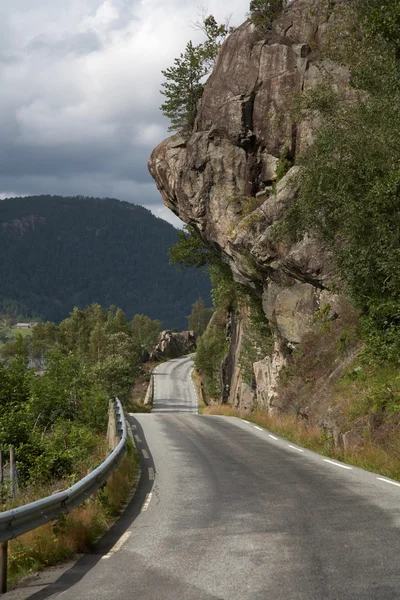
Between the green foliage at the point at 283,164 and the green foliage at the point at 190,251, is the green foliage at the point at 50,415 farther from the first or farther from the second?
the green foliage at the point at 283,164

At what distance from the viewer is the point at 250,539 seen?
302 inches

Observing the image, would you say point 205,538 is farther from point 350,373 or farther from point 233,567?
point 350,373

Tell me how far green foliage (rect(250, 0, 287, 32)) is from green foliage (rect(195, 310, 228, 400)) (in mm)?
31983

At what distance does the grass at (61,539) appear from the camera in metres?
7.05

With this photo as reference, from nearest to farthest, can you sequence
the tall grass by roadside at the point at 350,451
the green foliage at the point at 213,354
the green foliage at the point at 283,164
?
the tall grass by roadside at the point at 350,451 → the green foliage at the point at 283,164 → the green foliage at the point at 213,354

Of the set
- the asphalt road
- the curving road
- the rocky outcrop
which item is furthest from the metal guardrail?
the rocky outcrop

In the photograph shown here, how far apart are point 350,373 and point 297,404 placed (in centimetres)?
515

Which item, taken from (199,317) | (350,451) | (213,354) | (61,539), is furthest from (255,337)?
(199,317)

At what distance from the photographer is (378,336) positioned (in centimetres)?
2038

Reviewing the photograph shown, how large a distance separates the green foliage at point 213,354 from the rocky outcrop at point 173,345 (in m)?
57.3

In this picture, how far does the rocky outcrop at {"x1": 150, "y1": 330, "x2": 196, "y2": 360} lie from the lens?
136375 mm

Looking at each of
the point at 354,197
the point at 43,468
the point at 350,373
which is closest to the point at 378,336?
the point at 350,373

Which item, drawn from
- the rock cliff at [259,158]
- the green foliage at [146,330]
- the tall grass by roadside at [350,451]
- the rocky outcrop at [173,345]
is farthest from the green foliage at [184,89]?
the green foliage at [146,330]

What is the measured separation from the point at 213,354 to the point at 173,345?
241 ft
